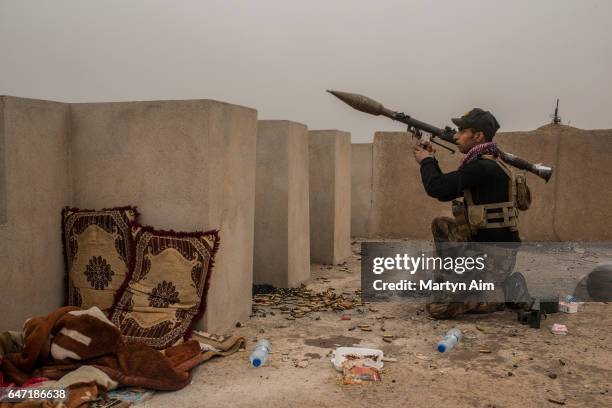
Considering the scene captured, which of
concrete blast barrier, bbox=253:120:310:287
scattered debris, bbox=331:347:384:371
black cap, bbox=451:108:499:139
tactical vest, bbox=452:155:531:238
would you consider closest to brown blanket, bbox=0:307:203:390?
scattered debris, bbox=331:347:384:371

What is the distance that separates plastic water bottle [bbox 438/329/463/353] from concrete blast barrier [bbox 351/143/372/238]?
5648mm

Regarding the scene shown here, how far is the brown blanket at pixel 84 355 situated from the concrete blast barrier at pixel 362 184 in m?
6.82

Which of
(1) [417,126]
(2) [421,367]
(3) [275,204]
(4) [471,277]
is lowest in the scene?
(2) [421,367]

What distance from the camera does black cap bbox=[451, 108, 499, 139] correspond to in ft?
16.8

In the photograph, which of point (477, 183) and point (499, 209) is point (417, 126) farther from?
point (499, 209)

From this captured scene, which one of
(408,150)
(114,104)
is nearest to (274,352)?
(114,104)

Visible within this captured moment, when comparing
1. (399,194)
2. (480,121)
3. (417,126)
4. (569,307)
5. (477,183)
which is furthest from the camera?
(399,194)

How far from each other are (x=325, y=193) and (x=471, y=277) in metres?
2.76

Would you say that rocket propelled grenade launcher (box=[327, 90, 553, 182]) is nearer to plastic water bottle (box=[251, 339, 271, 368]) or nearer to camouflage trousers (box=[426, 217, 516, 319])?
camouflage trousers (box=[426, 217, 516, 319])

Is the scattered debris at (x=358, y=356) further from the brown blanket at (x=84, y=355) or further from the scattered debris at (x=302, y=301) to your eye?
the scattered debris at (x=302, y=301)

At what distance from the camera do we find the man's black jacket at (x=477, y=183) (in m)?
4.91

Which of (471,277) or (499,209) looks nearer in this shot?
(499,209)

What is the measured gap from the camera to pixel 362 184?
1003 cm

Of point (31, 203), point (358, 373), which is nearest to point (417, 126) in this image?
point (358, 373)
